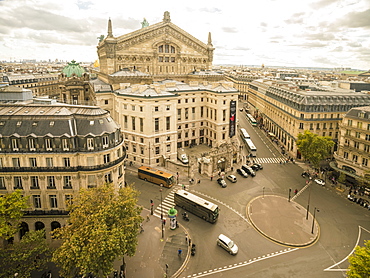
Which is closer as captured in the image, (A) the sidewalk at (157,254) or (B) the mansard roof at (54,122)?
(A) the sidewalk at (157,254)

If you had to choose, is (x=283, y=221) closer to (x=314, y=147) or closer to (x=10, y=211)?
(x=314, y=147)

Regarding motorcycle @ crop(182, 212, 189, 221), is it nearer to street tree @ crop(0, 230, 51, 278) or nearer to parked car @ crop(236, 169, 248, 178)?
street tree @ crop(0, 230, 51, 278)

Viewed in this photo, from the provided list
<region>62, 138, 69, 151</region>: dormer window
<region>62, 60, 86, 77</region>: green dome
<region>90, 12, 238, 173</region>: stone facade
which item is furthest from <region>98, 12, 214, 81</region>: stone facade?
<region>62, 138, 69, 151</region>: dormer window

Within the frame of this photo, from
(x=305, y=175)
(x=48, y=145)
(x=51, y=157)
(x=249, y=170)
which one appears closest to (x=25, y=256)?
(x=51, y=157)

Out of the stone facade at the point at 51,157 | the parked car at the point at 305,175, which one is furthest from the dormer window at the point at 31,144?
the parked car at the point at 305,175

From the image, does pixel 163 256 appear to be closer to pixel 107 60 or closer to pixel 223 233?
pixel 223 233

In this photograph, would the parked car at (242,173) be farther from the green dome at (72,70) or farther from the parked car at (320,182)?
the green dome at (72,70)

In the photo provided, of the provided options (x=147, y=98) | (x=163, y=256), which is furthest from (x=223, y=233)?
(x=147, y=98)
